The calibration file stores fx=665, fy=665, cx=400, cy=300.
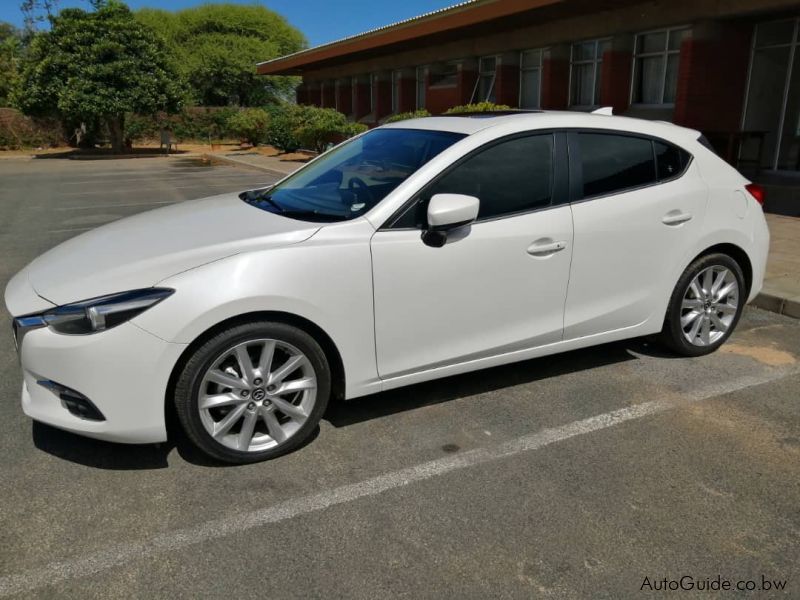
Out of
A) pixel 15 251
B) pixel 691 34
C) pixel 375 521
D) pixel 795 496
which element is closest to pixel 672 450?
pixel 795 496

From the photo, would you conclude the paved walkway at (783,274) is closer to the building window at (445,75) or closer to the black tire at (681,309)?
the black tire at (681,309)

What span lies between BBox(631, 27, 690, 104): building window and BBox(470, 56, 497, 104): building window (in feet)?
17.6

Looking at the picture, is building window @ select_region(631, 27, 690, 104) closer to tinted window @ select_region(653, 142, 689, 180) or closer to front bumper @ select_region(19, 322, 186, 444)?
tinted window @ select_region(653, 142, 689, 180)

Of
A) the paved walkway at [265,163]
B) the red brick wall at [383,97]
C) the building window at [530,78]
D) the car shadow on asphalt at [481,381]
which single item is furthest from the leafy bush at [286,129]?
the car shadow on asphalt at [481,381]

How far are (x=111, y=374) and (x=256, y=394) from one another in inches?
26.2

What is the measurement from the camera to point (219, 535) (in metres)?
2.80

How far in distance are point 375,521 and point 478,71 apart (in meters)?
19.5

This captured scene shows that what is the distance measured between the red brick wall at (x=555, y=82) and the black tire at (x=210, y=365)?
49.9 ft

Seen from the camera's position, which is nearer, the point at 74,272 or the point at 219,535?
the point at 219,535

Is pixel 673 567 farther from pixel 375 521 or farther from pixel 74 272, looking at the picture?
pixel 74 272

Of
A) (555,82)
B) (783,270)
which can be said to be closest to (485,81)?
(555,82)

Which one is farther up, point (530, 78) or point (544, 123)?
→ point (530, 78)

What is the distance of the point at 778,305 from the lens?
5.83 metres

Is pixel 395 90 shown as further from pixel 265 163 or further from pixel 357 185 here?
pixel 357 185
